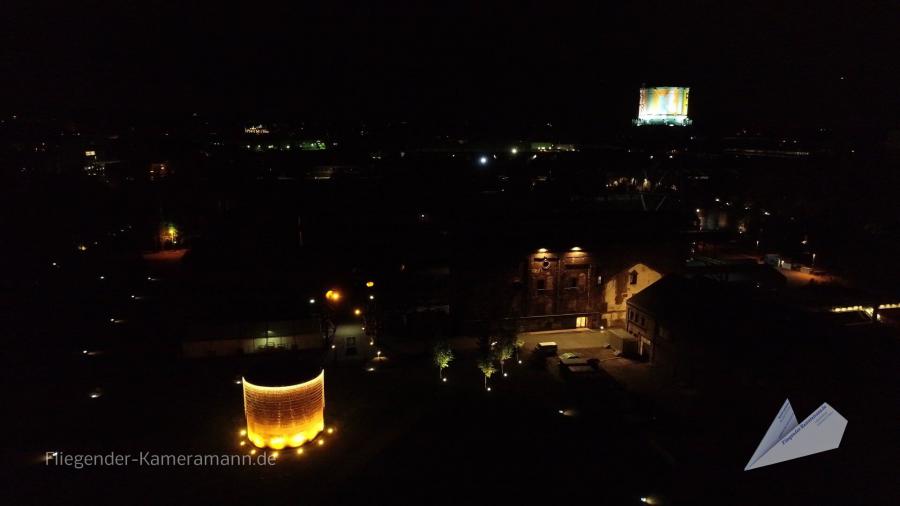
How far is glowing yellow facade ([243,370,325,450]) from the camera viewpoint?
8.21m

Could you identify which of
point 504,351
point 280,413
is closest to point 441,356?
point 504,351

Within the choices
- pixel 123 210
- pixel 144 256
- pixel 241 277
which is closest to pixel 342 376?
pixel 241 277

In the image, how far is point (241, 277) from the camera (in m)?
16.0

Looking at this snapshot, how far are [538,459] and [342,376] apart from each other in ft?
17.1

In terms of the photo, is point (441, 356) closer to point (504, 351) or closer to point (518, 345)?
point (504, 351)

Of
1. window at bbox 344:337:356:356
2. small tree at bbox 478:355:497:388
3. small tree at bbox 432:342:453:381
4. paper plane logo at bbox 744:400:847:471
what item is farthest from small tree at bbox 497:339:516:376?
paper plane logo at bbox 744:400:847:471

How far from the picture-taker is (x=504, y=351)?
37.1 ft

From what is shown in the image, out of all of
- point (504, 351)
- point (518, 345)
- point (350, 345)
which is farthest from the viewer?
point (350, 345)

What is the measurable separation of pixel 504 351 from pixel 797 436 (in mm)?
5214

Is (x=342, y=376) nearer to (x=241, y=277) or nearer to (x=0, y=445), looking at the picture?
(x=0, y=445)

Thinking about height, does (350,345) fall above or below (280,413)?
below

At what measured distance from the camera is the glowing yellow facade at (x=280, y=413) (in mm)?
8211

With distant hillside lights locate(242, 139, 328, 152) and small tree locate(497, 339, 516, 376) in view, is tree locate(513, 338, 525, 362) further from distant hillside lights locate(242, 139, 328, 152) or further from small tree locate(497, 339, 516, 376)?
distant hillside lights locate(242, 139, 328, 152)

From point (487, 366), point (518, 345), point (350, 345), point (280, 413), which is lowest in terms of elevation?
point (350, 345)
